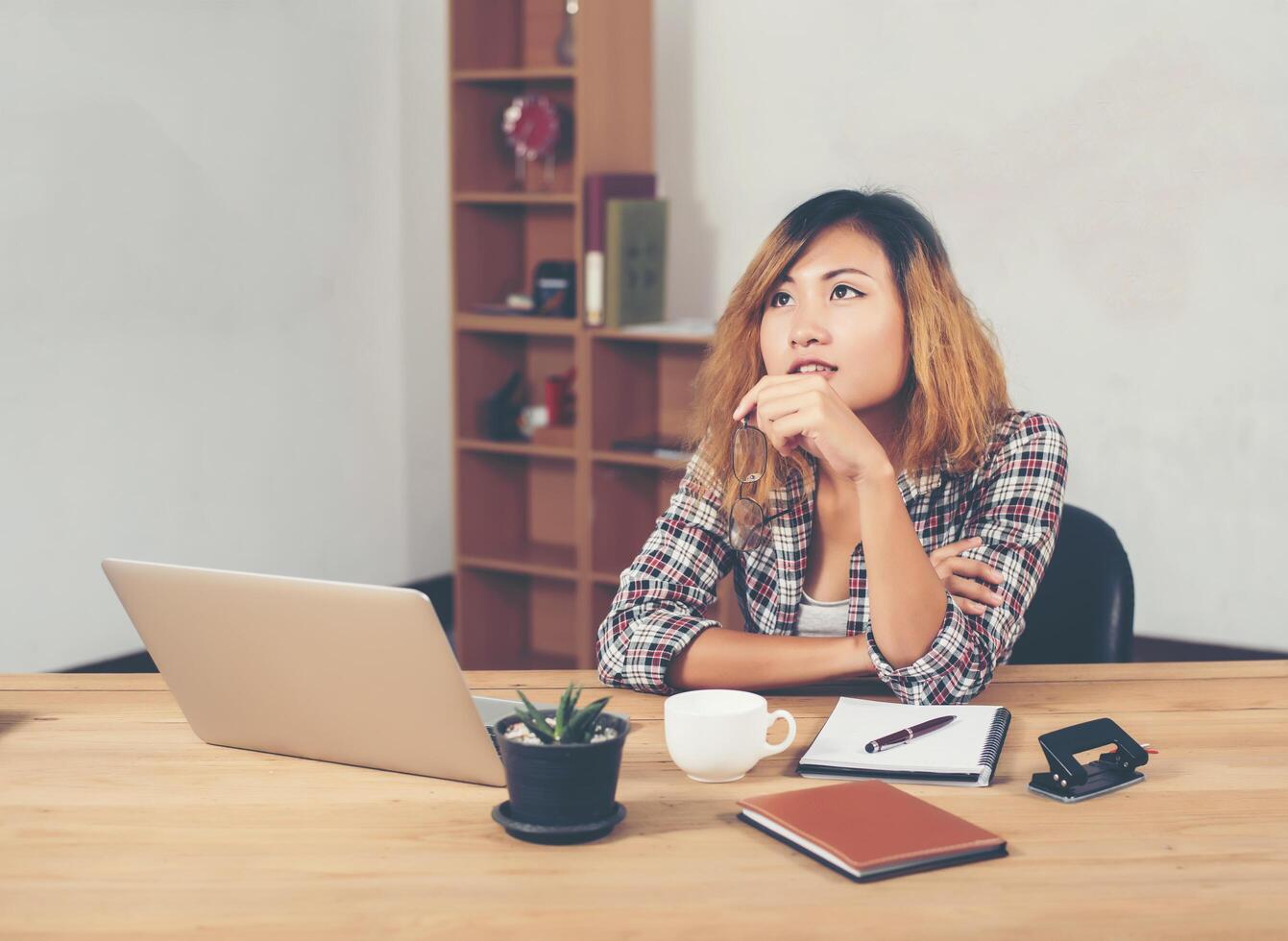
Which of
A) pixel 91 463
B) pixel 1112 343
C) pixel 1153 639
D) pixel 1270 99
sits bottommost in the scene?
pixel 1153 639

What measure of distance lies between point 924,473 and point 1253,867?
30.3 inches

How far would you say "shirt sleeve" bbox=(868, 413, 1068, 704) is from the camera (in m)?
1.46

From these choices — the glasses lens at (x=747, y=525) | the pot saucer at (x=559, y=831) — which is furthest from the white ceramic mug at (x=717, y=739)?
the glasses lens at (x=747, y=525)

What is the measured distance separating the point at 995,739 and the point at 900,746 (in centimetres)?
9

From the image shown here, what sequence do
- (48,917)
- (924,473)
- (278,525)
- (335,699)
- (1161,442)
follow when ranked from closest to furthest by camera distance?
(48,917)
(335,699)
(924,473)
(1161,442)
(278,525)

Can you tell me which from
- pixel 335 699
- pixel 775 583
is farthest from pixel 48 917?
pixel 775 583

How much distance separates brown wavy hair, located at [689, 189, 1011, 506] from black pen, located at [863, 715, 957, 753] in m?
0.47

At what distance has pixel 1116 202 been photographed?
3.62 metres

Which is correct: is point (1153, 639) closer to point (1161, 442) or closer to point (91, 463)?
point (1161, 442)

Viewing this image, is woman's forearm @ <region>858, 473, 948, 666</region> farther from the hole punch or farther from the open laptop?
the open laptop

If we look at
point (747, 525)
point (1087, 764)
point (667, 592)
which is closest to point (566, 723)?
point (1087, 764)

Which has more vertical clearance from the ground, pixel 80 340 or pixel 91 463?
pixel 80 340

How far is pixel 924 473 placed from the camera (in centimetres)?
173

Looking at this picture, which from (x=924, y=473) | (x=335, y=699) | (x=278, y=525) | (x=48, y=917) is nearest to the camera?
(x=48, y=917)
